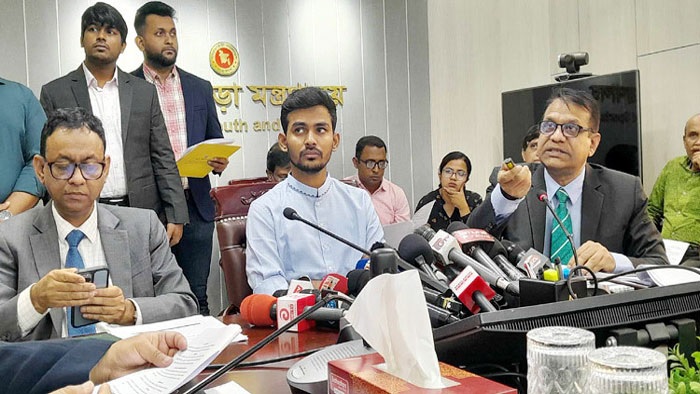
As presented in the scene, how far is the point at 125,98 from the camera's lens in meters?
3.04

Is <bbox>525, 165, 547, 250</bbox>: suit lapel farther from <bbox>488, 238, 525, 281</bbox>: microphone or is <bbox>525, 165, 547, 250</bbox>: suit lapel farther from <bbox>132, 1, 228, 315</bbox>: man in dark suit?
<bbox>132, 1, 228, 315</bbox>: man in dark suit

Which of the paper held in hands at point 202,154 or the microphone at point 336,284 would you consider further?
the paper held in hands at point 202,154

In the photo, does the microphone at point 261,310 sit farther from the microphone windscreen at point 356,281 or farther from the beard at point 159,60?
the beard at point 159,60

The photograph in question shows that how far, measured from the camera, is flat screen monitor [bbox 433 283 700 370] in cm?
88

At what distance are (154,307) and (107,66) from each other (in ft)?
5.40

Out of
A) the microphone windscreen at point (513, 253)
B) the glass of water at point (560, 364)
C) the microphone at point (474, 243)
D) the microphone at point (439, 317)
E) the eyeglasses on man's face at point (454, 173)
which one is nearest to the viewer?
the glass of water at point (560, 364)

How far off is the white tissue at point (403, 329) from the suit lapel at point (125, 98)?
2443mm

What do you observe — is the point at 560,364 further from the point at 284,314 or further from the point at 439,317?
the point at 284,314

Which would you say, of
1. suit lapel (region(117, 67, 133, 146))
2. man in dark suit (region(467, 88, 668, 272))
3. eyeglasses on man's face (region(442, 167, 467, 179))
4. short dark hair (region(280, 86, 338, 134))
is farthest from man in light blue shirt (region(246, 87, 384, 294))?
eyeglasses on man's face (region(442, 167, 467, 179))

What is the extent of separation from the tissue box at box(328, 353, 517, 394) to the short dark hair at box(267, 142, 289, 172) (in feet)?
12.4

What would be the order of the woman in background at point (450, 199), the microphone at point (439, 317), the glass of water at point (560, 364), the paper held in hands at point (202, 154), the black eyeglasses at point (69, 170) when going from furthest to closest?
the woman in background at point (450, 199), the paper held in hands at point (202, 154), the black eyeglasses at point (69, 170), the microphone at point (439, 317), the glass of water at point (560, 364)

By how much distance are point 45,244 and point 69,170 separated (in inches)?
9.1

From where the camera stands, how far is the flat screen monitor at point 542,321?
882 millimetres

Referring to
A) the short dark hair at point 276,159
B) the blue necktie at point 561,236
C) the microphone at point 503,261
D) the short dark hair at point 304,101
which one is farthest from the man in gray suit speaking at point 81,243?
the short dark hair at point 276,159
